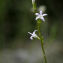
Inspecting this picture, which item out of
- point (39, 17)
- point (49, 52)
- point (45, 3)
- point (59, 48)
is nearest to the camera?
point (39, 17)

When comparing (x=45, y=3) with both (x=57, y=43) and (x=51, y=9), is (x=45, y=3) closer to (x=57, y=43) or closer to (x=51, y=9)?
(x=51, y=9)

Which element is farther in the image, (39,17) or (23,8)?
(23,8)

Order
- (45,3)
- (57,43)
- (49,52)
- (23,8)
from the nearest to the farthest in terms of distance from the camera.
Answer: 1. (49,52)
2. (57,43)
3. (23,8)
4. (45,3)

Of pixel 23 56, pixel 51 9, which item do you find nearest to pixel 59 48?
pixel 23 56

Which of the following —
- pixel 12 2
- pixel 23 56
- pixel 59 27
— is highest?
pixel 12 2

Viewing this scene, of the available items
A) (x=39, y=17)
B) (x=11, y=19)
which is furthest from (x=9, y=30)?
(x=39, y=17)

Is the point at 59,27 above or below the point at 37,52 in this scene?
above
